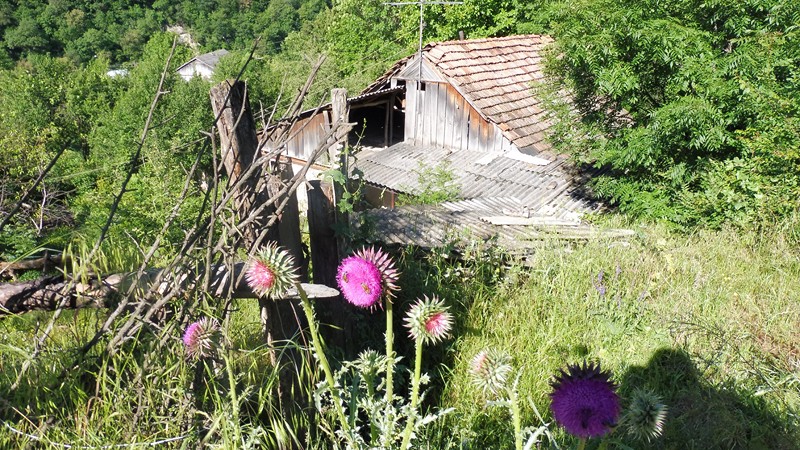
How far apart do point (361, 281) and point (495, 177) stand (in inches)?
472

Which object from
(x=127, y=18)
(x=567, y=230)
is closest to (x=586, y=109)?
(x=567, y=230)

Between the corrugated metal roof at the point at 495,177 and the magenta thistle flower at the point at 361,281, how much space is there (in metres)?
8.46

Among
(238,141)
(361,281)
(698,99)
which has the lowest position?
(698,99)

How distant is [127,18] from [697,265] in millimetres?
93034

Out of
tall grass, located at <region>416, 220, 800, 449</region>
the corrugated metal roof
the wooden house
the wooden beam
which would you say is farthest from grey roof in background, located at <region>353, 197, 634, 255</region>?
the wooden house

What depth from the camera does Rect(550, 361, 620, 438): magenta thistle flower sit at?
1494 millimetres

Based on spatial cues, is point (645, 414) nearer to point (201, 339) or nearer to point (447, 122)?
point (201, 339)

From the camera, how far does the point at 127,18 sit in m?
82.4

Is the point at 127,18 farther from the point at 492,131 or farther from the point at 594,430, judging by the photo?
the point at 594,430

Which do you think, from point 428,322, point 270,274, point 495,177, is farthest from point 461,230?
point 495,177

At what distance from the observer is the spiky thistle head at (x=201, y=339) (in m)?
2.06

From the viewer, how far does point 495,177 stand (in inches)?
537

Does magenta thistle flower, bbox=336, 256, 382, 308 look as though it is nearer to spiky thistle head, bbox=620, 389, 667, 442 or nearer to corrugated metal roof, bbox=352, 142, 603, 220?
spiky thistle head, bbox=620, 389, 667, 442

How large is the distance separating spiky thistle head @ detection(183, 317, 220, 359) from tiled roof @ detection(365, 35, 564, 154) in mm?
12363
